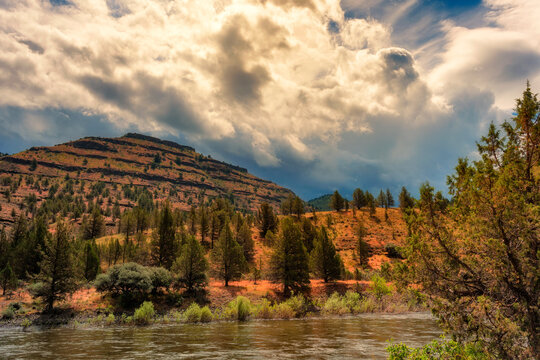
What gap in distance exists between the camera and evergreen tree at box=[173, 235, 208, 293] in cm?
5503

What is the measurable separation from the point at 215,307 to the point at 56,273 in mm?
25860

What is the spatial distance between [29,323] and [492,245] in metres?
53.9

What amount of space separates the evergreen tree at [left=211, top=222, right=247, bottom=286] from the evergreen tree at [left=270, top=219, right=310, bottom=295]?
9083mm

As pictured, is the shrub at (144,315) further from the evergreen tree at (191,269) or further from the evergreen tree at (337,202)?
the evergreen tree at (337,202)

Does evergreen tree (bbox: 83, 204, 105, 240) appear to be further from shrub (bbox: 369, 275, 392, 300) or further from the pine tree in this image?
the pine tree

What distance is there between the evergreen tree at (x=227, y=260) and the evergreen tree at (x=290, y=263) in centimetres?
908

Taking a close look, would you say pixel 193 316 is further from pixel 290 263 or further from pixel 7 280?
pixel 7 280

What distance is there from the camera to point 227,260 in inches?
2459

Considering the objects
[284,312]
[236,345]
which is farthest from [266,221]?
[236,345]

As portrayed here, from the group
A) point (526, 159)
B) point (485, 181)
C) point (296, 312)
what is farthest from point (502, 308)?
point (296, 312)

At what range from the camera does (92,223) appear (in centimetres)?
11831

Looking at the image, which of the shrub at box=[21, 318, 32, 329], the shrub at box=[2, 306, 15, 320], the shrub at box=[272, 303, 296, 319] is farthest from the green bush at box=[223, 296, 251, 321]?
the shrub at box=[2, 306, 15, 320]

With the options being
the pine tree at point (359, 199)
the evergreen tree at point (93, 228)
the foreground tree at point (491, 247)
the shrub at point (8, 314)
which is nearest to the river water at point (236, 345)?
the foreground tree at point (491, 247)

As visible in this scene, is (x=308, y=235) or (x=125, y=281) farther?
(x=308, y=235)
